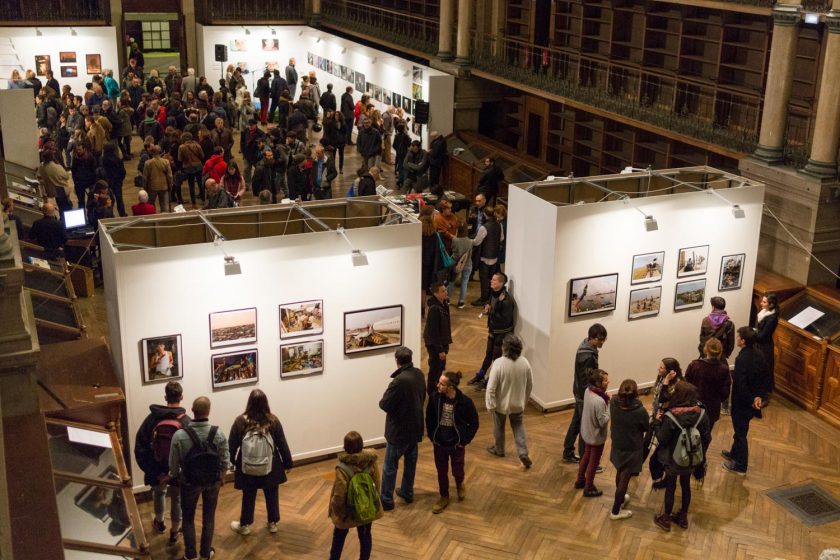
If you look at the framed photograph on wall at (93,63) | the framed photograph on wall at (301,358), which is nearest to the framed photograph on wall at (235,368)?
the framed photograph on wall at (301,358)

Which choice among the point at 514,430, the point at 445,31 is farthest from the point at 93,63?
the point at 514,430

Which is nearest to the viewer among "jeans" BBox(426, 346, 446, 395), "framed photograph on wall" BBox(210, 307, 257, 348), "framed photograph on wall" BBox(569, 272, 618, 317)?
"framed photograph on wall" BBox(210, 307, 257, 348)

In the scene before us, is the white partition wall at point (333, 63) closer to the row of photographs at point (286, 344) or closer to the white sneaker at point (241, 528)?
the row of photographs at point (286, 344)

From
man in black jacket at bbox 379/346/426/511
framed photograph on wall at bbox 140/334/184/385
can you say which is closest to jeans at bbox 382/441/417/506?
man in black jacket at bbox 379/346/426/511

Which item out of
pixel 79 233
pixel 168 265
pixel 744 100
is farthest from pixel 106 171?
pixel 744 100

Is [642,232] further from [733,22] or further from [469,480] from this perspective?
[733,22]

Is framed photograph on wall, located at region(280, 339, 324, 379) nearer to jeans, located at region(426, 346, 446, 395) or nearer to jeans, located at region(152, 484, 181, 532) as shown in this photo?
jeans, located at region(426, 346, 446, 395)

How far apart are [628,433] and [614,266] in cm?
256

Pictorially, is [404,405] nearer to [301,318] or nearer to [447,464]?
[447,464]

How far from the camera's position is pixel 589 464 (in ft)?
25.5

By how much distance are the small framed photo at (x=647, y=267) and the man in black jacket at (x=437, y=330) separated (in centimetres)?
200

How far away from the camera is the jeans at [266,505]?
698 centimetres

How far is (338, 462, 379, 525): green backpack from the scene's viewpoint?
625 centimetres

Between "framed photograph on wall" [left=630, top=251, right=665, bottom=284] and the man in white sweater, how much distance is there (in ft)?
6.77
